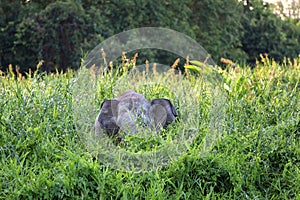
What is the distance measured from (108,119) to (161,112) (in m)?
0.48

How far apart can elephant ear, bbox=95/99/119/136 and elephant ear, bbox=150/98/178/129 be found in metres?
0.34

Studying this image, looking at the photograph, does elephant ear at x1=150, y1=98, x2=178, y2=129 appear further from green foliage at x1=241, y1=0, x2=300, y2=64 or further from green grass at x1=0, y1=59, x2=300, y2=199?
green foliage at x1=241, y1=0, x2=300, y2=64

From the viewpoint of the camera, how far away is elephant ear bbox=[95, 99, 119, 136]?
13.6 feet

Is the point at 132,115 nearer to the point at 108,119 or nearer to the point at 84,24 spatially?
the point at 108,119

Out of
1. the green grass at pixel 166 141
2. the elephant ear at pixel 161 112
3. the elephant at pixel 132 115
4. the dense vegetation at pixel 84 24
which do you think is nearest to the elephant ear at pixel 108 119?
the elephant at pixel 132 115

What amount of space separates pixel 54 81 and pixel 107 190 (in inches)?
88.5

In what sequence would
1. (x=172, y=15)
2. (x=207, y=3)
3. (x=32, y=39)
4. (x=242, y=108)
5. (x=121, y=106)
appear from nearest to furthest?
(x=121, y=106) < (x=242, y=108) < (x=32, y=39) < (x=172, y=15) < (x=207, y=3)

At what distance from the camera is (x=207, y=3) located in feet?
41.1

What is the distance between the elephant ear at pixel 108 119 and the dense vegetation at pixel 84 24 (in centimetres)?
575

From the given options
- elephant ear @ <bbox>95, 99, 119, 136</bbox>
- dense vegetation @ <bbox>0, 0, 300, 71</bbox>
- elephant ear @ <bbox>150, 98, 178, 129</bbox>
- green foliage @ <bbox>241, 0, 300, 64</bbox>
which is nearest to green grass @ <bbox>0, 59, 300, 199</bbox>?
elephant ear @ <bbox>150, 98, 178, 129</bbox>

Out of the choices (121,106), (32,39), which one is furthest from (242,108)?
(32,39)

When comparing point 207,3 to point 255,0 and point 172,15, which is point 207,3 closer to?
point 172,15

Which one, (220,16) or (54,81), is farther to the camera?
(220,16)

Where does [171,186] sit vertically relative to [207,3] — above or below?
below
